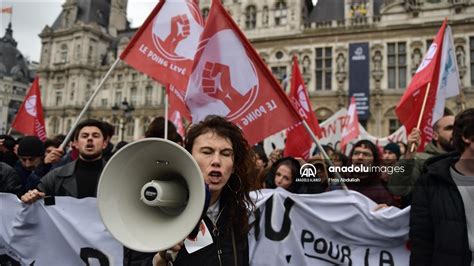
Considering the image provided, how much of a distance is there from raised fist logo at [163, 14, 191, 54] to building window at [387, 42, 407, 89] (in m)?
19.0

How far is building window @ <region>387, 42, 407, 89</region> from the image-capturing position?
2178cm

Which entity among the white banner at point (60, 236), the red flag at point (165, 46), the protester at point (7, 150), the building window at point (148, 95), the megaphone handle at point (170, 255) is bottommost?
the white banner at point (60, 236)

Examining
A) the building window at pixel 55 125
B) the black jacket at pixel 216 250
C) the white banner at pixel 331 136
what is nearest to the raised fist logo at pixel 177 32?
the black jacket at pixel 216 250

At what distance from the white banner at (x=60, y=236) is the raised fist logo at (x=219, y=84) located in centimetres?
173

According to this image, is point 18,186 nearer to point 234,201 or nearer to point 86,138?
point 86,138

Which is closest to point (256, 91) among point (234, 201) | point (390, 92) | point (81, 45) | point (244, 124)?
point (244, 124)

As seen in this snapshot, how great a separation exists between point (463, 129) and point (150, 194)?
1979mm

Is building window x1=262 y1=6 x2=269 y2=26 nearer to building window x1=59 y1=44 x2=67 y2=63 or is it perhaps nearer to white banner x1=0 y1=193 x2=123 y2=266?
building window x1=59 y1=44 x2=67 y2=63

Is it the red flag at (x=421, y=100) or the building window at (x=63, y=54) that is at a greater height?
the building window at (x=63, y=54)

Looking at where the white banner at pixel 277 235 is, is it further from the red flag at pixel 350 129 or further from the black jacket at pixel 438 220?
the red flag at pixel 350 129

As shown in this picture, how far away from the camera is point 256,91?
3906 mm

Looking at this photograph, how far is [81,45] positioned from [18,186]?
35.8 m

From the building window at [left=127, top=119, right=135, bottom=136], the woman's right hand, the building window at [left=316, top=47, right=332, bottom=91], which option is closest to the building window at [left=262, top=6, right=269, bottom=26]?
the building window at [left=316, top=47, right=332, bottom=91]

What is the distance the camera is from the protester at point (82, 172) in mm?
3260
